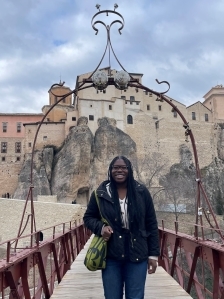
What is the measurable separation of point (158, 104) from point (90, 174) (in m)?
16.1

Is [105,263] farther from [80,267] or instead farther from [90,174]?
[90,174]

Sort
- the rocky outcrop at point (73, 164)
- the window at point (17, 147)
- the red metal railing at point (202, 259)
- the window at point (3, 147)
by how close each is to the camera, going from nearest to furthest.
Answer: the red metal railing at point (202, 259)
the rocky outcrop at point (73, 164)
the window at point (3, 147)
the window at point (17, 147)

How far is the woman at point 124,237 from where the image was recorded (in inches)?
115

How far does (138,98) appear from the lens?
47812 millimetres

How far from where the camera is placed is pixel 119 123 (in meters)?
44.8

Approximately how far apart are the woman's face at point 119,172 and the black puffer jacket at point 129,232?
0.47 ft

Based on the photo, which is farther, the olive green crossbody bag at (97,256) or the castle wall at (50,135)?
the castle wall at (50,135)

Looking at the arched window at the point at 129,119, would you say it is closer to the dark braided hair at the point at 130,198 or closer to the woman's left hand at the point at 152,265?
the dark braided hair at the point at 130,198

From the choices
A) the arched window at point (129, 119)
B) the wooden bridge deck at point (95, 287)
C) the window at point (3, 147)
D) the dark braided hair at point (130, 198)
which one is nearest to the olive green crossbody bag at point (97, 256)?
the dark braided hair at point (130, 198)

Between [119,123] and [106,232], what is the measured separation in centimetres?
4215

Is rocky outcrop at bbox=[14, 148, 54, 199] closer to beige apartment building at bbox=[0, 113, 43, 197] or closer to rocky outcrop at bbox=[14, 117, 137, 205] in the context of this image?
rocky outcrop at bbox=[14, 117, 137, 205]

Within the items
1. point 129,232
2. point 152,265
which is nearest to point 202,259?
point 152,265

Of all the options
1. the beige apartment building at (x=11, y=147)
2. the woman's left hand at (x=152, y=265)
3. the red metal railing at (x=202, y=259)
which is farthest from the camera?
the beige apartment building at (x=11, y=147)

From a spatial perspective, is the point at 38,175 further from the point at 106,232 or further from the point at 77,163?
the point at 106,232
